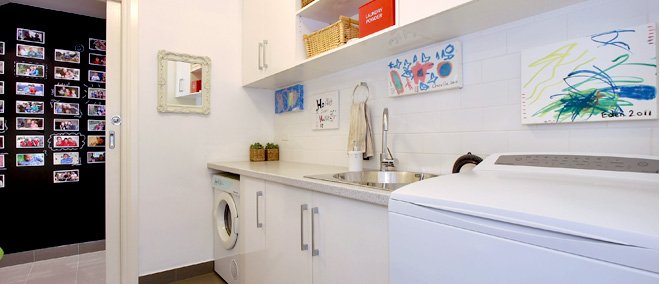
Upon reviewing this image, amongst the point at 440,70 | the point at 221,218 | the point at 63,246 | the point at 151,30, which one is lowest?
the point at 63,246

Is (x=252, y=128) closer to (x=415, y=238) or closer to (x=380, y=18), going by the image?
(x=380, y=18)

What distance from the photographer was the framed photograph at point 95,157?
127 inches

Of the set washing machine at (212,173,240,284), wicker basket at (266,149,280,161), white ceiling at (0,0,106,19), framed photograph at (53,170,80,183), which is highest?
white ceiling at (0,0,106,19)

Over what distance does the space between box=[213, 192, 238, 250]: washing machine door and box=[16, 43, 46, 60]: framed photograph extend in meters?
2.17

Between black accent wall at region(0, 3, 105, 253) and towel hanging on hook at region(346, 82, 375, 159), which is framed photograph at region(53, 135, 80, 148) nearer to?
black accent wall at region(0, 3, 105, 253)

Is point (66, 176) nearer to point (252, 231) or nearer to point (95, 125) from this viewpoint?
point (95, 125)

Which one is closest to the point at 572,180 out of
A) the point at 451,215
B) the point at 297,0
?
the point at 451,215

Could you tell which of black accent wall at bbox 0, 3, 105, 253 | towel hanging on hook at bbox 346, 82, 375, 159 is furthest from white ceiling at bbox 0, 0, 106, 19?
towel hanging on hook at bbox 346, 82, 375, 159

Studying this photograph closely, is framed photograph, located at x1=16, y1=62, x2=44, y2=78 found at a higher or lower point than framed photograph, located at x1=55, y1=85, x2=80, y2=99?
higher

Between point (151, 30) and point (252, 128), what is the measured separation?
3.32ft

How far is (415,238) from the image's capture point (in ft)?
2.61

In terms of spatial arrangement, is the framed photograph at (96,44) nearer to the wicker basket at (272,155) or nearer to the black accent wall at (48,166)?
the black accent wall at (48,166)

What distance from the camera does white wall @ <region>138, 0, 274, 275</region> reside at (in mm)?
2342

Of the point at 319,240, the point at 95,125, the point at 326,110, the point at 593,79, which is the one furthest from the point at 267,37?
the point at 95,125
